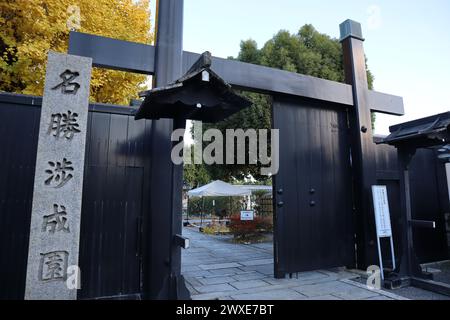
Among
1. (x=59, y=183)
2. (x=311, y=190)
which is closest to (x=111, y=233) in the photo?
(x=59, y=183)

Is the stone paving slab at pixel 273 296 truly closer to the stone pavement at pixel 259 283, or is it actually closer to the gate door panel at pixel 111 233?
the stone pavement at pixel 259 283

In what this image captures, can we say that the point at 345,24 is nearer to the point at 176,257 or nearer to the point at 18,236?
the point at 176,257

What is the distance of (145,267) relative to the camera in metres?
4.18

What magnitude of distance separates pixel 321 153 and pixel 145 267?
401 centimetres

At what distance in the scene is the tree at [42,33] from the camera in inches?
298

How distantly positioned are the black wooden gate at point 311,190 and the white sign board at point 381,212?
64 cm

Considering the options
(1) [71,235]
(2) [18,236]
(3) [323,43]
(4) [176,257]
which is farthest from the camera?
(3) [323,43]

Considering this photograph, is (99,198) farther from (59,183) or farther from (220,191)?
(220,191)

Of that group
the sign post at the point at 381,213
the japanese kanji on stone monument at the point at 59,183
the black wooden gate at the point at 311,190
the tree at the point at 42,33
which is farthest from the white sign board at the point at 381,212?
the tree at the point at 42,33

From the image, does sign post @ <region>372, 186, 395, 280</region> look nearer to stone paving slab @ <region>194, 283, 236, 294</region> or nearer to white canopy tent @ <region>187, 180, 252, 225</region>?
stone paving slab @ <region>194, 283, 236, 294</region>

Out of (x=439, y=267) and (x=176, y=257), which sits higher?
(x=176, y=257)

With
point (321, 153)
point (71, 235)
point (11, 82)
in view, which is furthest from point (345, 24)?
point (11, 82)

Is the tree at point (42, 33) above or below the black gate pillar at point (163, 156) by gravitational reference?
above
